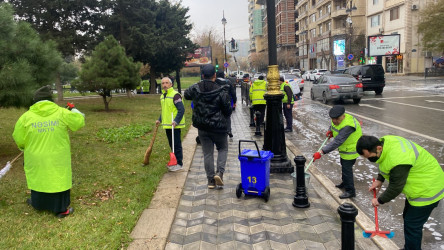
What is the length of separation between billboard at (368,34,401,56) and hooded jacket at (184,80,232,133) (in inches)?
1432

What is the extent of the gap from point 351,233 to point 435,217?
2.09 meters

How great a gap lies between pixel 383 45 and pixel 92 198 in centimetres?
3863

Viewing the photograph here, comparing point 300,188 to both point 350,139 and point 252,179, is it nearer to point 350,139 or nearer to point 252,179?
point 252,179

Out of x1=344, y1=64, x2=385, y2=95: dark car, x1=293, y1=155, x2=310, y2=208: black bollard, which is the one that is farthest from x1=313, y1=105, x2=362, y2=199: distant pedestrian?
x1=344, y1=64, x2=385, y2=95: dark car

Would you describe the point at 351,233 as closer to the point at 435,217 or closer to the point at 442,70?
the point at 435,217

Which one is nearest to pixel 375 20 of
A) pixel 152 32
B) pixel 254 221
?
pixel 152 32

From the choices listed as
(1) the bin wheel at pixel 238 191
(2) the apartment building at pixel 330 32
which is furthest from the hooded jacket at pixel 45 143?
(2) the apartment building at pixel 330 32

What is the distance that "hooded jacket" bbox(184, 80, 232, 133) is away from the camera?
493 cm

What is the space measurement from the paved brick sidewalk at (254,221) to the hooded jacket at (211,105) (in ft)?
3.36

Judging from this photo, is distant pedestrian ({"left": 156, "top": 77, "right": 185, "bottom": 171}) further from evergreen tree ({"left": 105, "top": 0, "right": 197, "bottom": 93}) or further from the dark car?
the dark car

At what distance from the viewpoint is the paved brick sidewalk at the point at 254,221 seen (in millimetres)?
3646

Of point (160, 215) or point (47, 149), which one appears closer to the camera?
point (47, 149)

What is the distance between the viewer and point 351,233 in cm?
281

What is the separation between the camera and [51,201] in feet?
14.1
